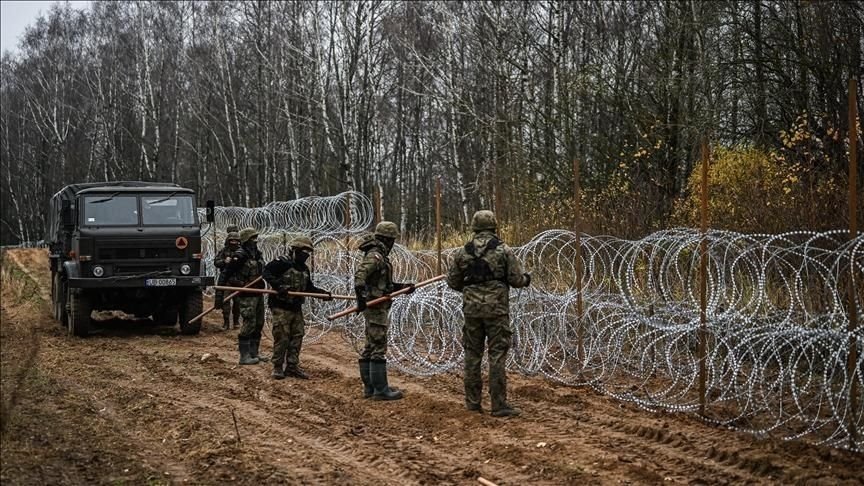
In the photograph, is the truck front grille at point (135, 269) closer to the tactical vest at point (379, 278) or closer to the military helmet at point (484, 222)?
the tactical vest at point (379, 278)

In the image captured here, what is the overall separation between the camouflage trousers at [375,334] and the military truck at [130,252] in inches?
231

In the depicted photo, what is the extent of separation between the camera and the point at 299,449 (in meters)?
7.29

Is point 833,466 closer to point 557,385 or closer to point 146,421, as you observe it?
point 557,385

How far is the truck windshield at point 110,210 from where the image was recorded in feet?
47.3

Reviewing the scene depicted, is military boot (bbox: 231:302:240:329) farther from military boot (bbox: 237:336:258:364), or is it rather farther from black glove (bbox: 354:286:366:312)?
black glove (bbox: 354:286:366:312)

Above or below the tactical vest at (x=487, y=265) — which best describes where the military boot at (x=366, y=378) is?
below

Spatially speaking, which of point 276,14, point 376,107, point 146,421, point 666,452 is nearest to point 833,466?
point 666,452

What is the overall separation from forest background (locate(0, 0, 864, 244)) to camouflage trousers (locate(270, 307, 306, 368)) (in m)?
3.55

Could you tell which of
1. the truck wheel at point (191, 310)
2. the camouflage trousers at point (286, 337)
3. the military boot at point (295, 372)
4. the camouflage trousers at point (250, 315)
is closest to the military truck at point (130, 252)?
the truck wheel at point (191, 310)

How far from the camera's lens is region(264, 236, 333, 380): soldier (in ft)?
34.6

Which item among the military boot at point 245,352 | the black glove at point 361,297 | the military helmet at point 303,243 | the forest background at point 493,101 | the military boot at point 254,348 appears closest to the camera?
the black glove at point 361,297

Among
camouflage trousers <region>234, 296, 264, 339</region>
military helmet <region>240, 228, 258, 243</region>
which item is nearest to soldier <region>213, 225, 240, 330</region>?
military helmet <region>240, 228, 258, 243</region>

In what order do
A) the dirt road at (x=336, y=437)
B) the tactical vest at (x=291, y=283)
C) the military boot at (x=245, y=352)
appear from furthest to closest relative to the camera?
the military boot at (x=245, y=352), the tactical vest at (x=291, y=283), the dirt road at (x=336, y=437)

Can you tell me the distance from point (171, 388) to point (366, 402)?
2317 millimetres
